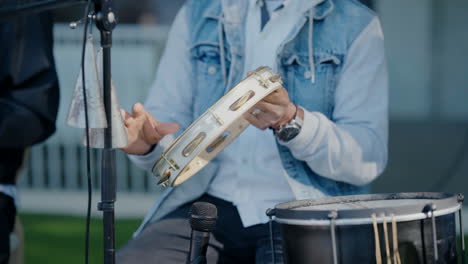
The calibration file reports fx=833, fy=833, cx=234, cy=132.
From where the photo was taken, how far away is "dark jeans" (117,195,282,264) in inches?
91.0

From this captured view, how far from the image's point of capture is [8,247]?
2.80 metres

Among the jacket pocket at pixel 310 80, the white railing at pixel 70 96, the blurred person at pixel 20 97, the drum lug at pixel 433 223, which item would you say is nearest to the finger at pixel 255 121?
the jacket pocket at pixel 310 80

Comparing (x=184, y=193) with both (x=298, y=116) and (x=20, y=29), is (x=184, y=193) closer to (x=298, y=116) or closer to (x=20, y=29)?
(x=298, y=116)

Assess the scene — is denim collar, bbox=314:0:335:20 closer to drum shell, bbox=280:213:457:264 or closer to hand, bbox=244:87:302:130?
hand, bbox=244:87:302:130

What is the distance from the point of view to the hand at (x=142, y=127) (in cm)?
230

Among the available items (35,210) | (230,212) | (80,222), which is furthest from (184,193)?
(35,210)

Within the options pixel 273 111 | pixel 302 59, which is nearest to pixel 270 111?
pixel 273 111

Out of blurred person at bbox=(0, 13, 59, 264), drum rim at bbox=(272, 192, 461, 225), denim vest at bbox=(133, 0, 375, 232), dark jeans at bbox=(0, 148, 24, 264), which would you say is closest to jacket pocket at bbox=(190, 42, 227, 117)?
denim vest at bbox=(133, 0, 375, 232)

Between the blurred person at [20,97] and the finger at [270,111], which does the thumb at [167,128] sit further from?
the blurred person at [20,97]

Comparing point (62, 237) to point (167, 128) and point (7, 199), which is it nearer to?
point (7, 199)

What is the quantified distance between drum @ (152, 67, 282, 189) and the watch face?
24 cm

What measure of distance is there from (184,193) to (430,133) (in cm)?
575

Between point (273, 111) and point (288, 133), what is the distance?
14 cm

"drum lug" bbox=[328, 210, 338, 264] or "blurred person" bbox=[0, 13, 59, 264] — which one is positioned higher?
"blurred person" bbox=[0, 13, 59, 264]
